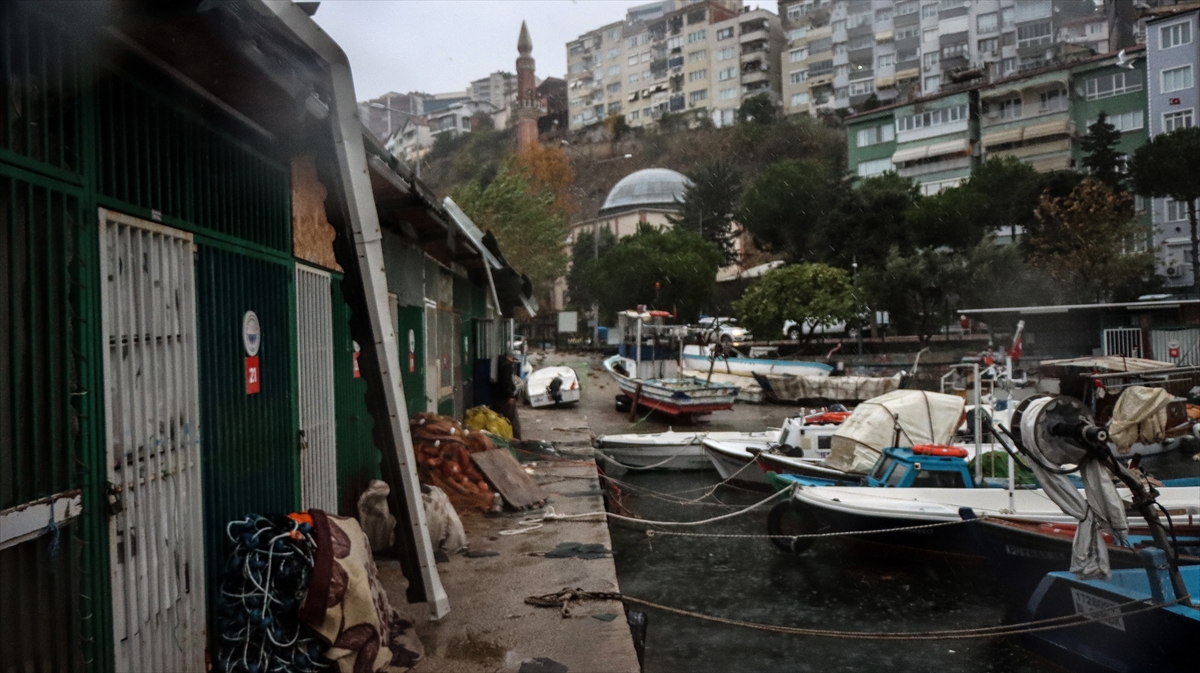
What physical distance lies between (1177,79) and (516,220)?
3393 centimetres

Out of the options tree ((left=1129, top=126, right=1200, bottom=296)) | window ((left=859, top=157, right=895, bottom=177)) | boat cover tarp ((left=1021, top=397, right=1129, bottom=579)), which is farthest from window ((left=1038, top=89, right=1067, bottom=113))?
boat cover tarp ((left=1021, top=397, right=1129, bottom=579))

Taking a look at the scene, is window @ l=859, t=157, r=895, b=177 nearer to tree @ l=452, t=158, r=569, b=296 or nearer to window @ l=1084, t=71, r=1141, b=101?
window @ l=1084, t=71, r=1141, b=101

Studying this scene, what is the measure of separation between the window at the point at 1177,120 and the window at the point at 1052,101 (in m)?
6.93

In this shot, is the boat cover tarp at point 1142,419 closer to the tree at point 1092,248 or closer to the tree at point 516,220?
the tree at point 1092,248

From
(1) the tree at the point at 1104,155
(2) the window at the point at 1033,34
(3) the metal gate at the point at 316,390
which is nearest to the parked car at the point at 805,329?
(1) the tree at the point at 1104,155

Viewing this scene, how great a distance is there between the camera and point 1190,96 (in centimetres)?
4275

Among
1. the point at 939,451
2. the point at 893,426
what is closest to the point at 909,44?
the point at 893,426

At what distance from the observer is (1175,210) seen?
41.6m

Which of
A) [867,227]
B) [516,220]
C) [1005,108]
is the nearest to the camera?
[516,220]

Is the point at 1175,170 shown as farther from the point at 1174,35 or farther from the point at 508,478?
the point at 508,478

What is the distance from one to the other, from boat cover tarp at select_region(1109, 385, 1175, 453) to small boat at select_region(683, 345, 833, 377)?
12.5 metres

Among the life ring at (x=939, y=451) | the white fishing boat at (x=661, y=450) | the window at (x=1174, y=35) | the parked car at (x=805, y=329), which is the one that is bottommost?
the white fishing boat at (x=661, y=450)

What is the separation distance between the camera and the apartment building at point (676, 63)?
300ft

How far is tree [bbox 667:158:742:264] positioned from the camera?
2454 inches
